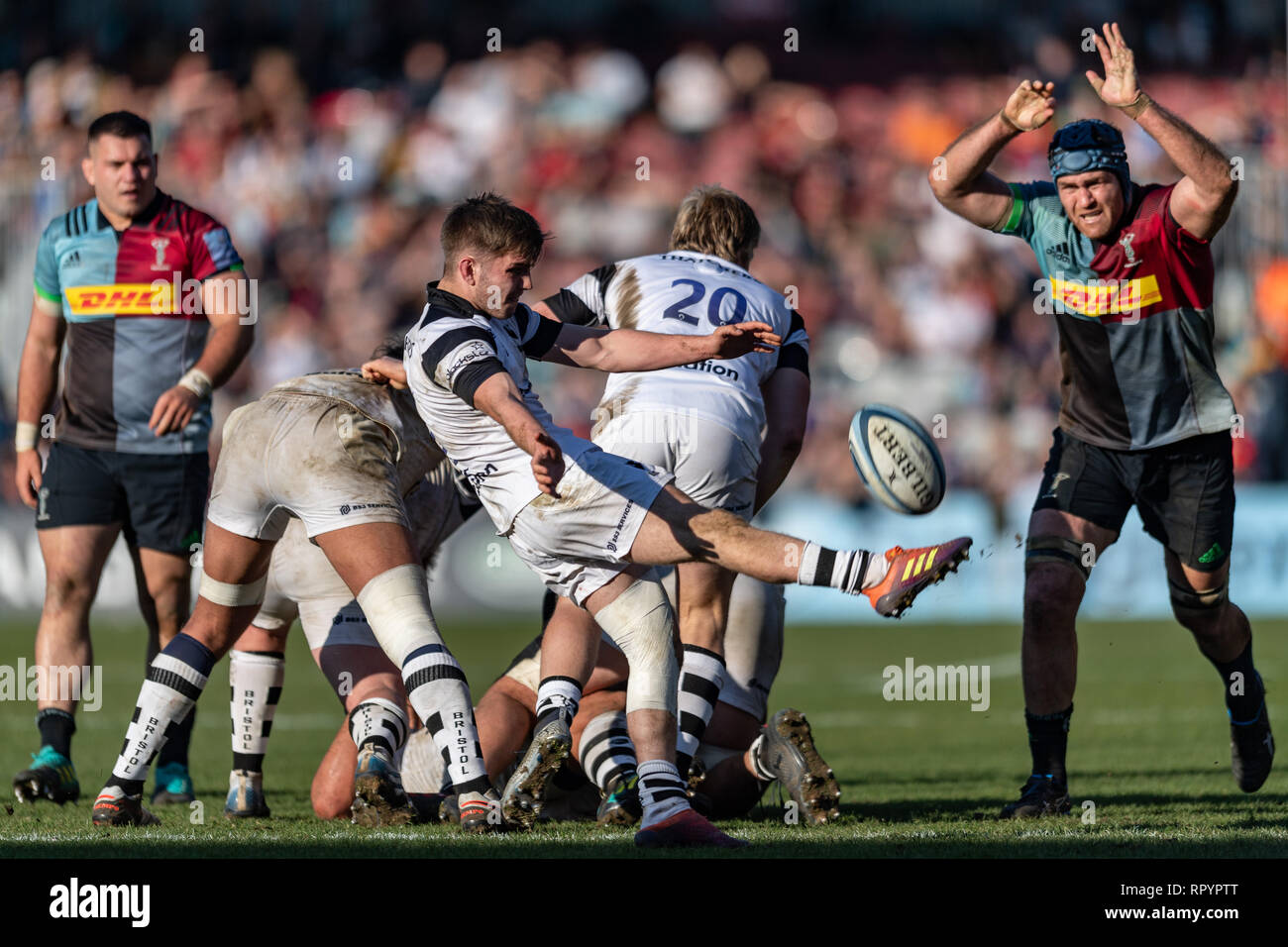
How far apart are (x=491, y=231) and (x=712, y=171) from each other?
1607 centimetres

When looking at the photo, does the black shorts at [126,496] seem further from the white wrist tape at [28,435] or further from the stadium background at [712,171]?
the stadium background at [712,171]

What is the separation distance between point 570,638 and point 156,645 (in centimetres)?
266

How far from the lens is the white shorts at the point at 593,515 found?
5477 mm

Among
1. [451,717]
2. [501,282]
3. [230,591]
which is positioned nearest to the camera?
[451,717]

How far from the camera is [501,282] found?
5703 mm

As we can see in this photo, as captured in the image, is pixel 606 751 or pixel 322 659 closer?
pixel 606 751

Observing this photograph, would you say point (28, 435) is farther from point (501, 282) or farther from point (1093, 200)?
point (1093, 200)

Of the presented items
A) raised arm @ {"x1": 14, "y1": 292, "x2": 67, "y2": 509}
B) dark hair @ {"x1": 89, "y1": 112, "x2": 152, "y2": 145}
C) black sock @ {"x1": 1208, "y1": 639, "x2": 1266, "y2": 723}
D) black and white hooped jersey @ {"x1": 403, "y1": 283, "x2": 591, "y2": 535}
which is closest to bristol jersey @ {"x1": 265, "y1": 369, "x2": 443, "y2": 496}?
black and white hooped jersey @ {"x1": 403, "y1": 283, "x2": 591, "y2": 535}

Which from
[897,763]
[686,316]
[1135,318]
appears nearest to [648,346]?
[686,316]

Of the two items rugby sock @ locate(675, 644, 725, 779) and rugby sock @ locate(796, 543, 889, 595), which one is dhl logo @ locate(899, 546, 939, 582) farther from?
rugby sock @ locate(675, 644, 725, 779)

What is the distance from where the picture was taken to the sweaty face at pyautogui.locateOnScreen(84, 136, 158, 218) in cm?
751

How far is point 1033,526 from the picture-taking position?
6.87 meters

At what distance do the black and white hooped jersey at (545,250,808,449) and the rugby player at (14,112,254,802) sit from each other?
180cm
